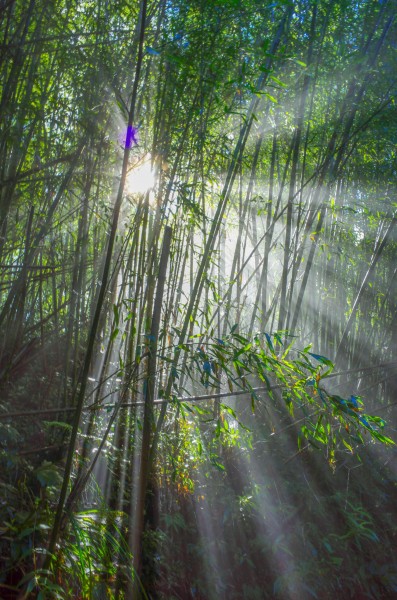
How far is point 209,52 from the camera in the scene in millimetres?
2588

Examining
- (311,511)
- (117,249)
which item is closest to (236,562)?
(311,511)

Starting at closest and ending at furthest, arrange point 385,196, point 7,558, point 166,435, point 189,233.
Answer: point 7,558, point 166,435, point 189,233, point 385,196

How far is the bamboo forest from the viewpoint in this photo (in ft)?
6.04

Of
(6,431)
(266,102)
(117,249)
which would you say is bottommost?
(6,431)

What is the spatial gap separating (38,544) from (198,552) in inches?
54.2

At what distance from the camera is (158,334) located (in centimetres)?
239

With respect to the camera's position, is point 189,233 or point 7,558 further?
point 189,233

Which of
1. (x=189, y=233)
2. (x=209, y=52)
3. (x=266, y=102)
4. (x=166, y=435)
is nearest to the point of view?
(x=209, y=52)

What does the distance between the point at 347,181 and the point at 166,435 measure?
3640mm

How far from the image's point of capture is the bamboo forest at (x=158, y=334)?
184 cm

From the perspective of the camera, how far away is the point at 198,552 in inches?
112

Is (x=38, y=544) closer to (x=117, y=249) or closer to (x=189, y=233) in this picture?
(x=117, y=249)

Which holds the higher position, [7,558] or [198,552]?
[7,558]

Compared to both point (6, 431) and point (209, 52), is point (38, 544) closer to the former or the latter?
point (6, 431)
